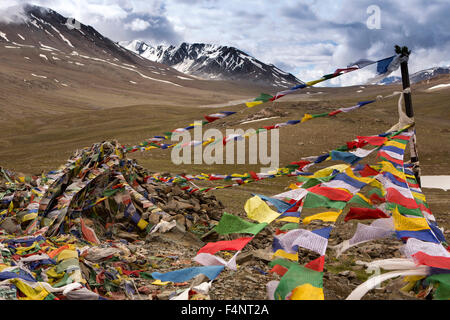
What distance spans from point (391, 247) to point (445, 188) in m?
12.5

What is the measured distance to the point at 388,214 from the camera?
406 cm

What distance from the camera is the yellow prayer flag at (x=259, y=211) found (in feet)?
11.6

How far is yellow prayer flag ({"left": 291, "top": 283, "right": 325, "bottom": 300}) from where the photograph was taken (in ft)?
9.26

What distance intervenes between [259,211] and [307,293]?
1.00m

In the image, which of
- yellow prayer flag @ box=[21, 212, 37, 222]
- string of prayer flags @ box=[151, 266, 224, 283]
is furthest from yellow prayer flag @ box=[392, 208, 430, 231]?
yellow prayer flag @ box=[21, 212, 37, 222]

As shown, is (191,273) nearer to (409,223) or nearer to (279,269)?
(279,269)

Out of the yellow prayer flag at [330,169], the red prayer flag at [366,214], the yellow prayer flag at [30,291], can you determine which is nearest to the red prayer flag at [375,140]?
the yellow prayer flag at [330,169]

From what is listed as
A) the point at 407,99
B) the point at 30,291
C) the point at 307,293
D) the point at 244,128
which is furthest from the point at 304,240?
the point at 244,128

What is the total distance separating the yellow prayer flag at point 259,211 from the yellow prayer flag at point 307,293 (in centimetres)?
73

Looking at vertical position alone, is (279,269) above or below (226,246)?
below

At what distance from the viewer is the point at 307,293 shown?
9.36 feet

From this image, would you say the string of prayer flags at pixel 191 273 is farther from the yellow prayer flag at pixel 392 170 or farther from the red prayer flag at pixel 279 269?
the yellow prayer flag at pixel 392 170

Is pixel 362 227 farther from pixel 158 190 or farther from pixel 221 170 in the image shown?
pixel 221 170

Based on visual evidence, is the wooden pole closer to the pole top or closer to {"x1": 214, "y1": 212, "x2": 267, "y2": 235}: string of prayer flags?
the pole top
